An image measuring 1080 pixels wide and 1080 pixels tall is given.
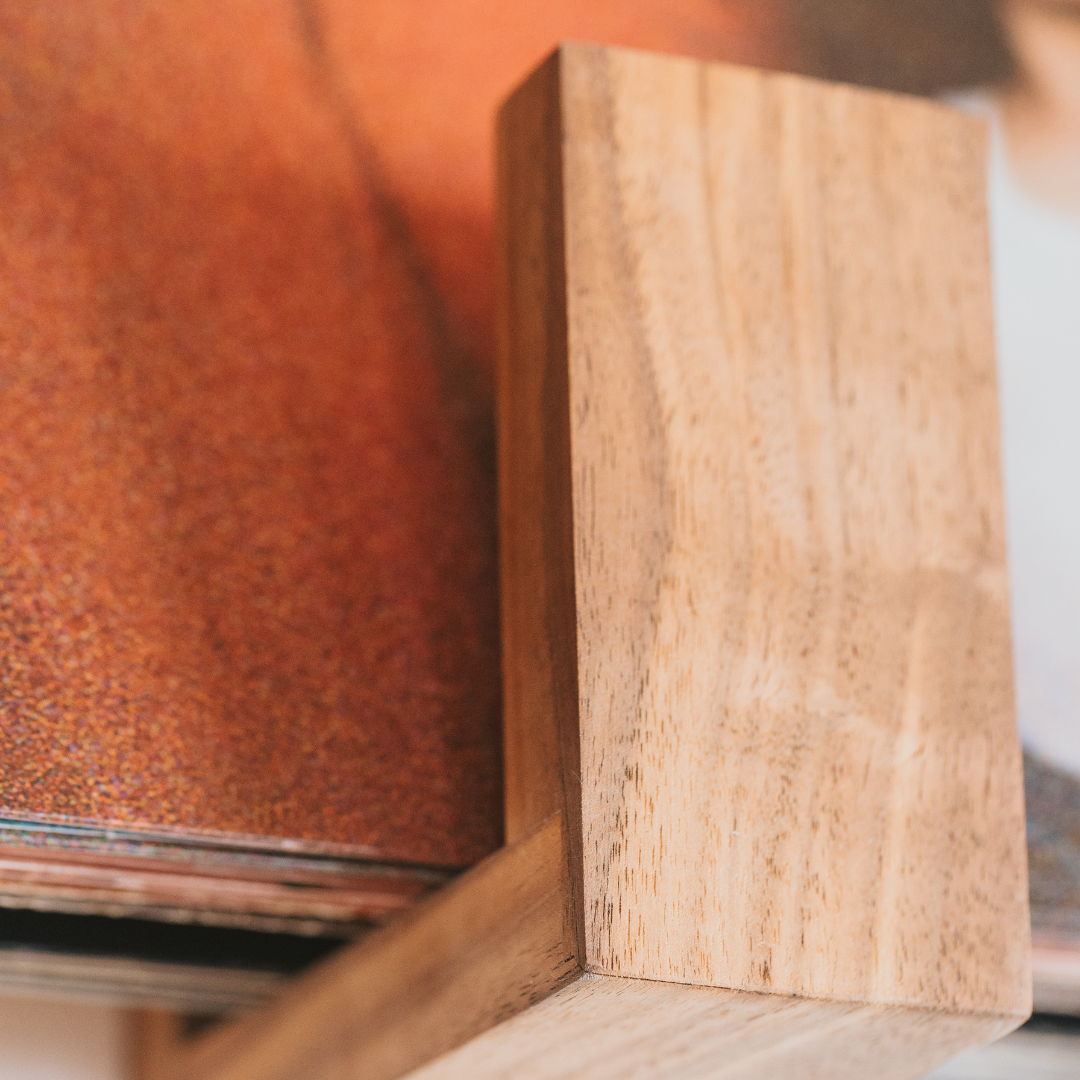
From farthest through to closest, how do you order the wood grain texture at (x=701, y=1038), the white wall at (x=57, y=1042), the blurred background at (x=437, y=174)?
the white wall at (x=57, y=1042)
the blurred background at (x=437, y=174)
the wood grain texture at (x=701, y=1038)

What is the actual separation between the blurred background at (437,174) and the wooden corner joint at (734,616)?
0.09 m

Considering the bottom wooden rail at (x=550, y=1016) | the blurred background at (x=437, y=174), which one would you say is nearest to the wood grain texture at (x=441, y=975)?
the bottom wooden rail at (x=550, y=1016)

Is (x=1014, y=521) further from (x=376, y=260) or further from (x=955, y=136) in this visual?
(x=376, y=260)

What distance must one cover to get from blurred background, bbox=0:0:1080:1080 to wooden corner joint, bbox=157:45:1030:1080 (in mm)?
93

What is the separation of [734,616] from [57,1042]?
66 centimetres

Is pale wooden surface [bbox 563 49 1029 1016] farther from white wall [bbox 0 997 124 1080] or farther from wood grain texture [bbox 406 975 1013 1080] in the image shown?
white wall [bbox 0 997 124 1080]

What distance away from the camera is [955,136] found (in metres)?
0.55

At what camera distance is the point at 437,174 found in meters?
0.62

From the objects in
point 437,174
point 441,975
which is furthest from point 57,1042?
point 437,174

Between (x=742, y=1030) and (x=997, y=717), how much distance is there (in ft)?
0.49

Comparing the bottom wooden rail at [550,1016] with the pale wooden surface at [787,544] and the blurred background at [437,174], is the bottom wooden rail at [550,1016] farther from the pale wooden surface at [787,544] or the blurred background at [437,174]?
the blurred background at [437,174]

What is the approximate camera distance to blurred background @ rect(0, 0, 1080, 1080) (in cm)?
56

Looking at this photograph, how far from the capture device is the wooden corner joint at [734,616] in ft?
1.30

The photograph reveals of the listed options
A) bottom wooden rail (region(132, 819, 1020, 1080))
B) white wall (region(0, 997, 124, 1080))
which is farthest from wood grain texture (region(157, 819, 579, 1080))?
white wall (region(0, 997, 124, 1080))
